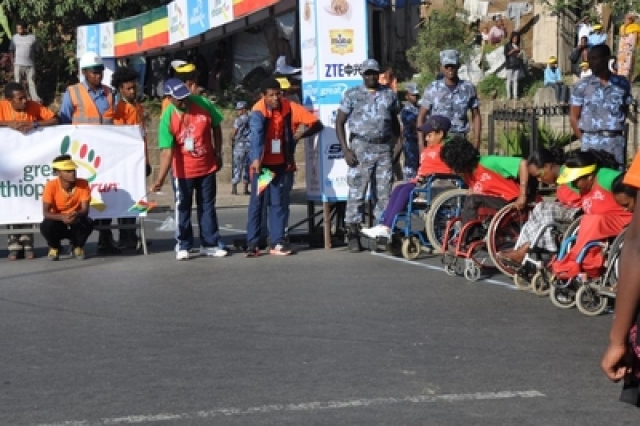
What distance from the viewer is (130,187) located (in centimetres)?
1352

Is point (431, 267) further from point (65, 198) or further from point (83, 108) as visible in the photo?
point (83, 108)

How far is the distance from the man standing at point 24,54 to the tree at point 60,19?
1.55m

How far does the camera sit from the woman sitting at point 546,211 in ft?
32.9

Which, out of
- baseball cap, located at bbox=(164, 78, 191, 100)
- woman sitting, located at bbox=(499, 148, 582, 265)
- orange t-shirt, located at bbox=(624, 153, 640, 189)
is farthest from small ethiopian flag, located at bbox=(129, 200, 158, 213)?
orange t-shirt, located at bbox=(624, 153, 640, 189)

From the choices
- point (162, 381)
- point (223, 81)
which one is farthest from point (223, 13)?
point (162, 381)

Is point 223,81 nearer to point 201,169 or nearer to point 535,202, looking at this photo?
point 201,169

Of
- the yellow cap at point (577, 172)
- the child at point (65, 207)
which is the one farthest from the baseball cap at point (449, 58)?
the child at point (65, 207)

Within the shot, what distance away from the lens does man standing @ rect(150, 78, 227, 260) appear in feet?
41.6

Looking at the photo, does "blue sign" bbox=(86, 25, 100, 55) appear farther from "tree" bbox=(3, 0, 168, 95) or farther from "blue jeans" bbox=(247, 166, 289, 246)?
"blue jeans" bbox=(247, 166, 289, 246)

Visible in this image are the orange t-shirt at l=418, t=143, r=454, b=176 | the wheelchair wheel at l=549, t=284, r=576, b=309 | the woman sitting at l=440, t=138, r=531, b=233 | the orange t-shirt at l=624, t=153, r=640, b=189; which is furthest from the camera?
the orange t-shirt at l=418, t=143, r=454, b=176

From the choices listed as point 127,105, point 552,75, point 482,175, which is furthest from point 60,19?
point 482,175

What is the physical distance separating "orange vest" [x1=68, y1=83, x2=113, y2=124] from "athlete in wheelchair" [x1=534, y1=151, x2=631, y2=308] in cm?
538

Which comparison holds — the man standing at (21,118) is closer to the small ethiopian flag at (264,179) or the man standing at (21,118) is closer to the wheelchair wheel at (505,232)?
the small ethiopian flag at (264,179)

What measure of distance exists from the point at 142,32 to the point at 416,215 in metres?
14.6
